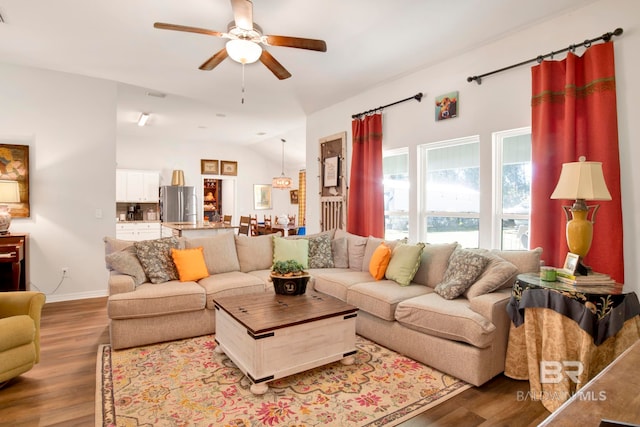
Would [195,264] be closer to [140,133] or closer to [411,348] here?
[411,348]

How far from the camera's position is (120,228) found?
25.7ft

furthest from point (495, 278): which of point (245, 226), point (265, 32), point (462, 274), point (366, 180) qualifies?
point (245, 226)

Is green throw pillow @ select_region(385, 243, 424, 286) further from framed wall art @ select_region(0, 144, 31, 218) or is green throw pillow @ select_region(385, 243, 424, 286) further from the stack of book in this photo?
framed wall art @ select_region(0, 144, 31, 218)

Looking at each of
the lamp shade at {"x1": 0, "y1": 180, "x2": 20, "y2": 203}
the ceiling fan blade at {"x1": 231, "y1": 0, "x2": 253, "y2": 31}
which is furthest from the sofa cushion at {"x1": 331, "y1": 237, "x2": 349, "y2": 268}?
the lamp shade at {"x1": 0, "y1": 180, "x2": 20, "y2": 203}

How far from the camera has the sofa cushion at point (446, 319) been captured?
240cm

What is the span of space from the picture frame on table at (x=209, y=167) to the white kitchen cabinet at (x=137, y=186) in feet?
3.93

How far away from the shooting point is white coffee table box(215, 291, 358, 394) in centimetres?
233

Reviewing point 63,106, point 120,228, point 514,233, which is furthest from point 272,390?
point 120,228

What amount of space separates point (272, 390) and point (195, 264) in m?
1.79

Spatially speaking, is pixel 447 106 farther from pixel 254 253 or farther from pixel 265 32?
pixel 254 253

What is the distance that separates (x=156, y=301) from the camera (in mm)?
3092

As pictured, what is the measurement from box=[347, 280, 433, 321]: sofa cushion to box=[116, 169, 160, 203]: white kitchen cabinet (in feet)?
21.9

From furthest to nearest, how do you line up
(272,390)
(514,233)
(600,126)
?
1. (514,233)
2. (600,126)
3. (272,390)

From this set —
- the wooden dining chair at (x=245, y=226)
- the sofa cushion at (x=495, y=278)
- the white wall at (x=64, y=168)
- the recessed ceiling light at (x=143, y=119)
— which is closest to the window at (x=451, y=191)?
the sofa cushion at (x=495, y=278)
